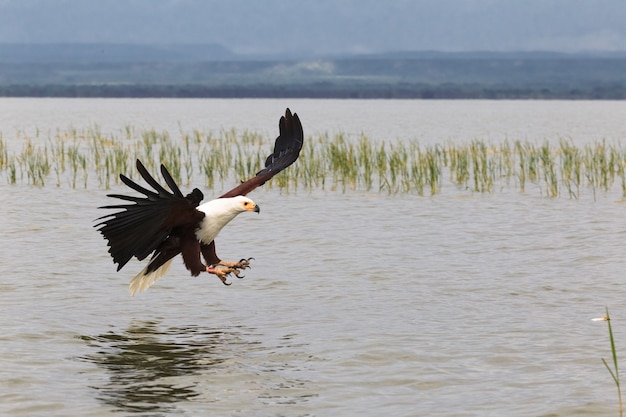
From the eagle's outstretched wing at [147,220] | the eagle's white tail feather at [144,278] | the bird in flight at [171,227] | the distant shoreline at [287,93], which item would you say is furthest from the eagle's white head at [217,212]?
the distant shoreline at [287,93]

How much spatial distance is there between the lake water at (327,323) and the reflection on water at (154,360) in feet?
0.08

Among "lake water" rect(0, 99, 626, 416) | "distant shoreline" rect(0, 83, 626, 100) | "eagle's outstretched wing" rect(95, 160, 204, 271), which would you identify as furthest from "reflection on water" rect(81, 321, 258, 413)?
"distant shoreline" rect(0, 83, 626, 100)

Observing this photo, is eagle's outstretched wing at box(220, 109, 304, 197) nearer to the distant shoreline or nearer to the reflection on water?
the reflection on water

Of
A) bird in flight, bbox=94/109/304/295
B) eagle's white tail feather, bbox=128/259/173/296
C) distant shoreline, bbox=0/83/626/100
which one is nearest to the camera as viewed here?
bird in flight, bbox=94/109/304/295

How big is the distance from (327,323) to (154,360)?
2036 millimetres

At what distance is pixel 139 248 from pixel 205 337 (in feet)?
3.29

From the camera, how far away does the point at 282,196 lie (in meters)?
23.1

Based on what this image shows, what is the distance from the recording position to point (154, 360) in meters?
9.66

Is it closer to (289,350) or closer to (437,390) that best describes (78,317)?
(289,350)

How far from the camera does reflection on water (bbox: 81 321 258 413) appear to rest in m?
8.47

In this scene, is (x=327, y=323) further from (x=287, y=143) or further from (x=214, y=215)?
(x=287, y=143)

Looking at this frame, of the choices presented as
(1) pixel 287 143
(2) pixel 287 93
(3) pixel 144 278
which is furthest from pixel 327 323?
(2) pixel 287 93

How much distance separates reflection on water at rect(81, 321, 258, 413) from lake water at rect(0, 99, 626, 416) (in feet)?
0.08

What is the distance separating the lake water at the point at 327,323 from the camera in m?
8.55
